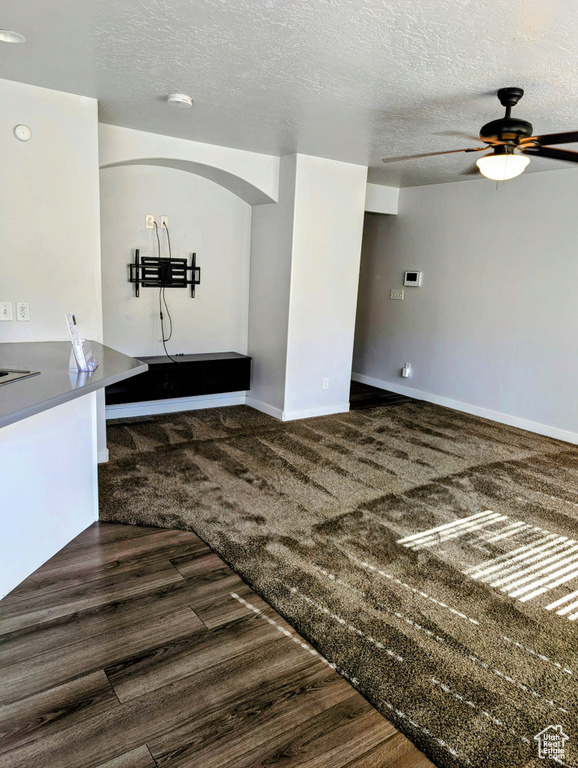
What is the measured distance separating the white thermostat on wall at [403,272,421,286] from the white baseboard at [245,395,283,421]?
2419mm

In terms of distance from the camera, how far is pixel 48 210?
343cm

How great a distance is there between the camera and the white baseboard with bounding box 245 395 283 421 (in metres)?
5.25

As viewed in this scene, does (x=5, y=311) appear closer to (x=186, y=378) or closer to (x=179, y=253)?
(x=186, y=378)

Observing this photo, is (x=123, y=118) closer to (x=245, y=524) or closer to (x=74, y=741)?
(x=245, y=524)

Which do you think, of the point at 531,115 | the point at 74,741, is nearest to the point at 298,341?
the point at 531,115

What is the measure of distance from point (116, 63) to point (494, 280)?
411 cm

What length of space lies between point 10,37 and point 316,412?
154 inches

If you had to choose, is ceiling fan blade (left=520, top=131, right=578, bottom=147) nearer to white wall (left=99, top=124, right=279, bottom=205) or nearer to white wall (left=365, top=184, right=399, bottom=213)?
white wall (left=99, top=124, right=279, bottom=205)

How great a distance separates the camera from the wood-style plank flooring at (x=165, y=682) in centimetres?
159

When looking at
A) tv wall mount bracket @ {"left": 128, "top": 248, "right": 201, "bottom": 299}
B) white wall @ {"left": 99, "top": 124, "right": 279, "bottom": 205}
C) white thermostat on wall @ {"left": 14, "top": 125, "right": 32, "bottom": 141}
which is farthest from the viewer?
tv wall mount bracket @ {"left": 128, "top": 248, "right": 201, "bottom": 299}

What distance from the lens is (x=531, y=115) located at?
3.39m

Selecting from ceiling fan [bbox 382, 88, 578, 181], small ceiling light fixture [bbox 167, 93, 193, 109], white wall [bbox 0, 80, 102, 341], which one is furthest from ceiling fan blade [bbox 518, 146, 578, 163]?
white wall [bbox 0, 80, 102, 341]

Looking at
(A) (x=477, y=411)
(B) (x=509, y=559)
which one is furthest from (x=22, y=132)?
(A) (x=477, y=411)

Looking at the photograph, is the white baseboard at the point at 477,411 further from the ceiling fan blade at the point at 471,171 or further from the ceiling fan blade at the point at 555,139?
the ceiling fan blade at the point at 555,139
